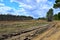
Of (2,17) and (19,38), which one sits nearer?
(19,38)

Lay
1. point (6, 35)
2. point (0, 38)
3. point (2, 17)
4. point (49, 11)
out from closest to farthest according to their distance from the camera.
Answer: point (0, 38), point (6, 35), point (2, 17), point (49, 11)

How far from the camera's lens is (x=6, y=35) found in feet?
42.7

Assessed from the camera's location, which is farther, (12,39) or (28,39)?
(28,39)

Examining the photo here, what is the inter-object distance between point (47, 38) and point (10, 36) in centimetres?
316

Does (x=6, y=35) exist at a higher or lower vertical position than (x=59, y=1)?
lower

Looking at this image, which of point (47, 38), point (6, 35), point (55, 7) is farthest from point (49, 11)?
point (6, 35)

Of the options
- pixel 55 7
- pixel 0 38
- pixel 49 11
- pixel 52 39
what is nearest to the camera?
pixel 0 38

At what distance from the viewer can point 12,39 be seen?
41.1ft

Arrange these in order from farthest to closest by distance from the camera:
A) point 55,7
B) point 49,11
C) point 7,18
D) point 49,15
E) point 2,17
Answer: point 55,7, point 49,11, point 49,15, point 7,18, point 2,17

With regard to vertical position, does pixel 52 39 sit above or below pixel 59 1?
below

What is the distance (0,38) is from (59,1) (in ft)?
125

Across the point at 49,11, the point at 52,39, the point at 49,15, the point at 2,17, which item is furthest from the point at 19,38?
the point at 49,11

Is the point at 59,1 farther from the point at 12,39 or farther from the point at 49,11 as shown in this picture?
the point at 12,39

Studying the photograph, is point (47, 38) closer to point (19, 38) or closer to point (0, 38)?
point (19, 38)
